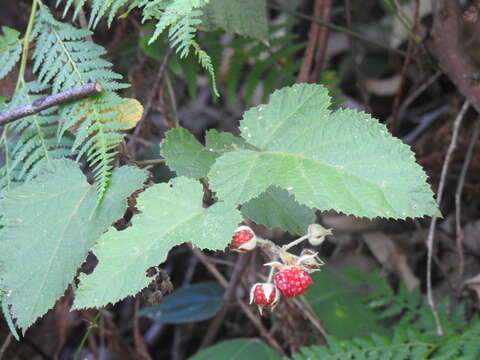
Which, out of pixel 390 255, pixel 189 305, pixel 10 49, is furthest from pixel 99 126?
pixel 390 255

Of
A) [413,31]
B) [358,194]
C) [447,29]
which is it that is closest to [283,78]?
[413,31]

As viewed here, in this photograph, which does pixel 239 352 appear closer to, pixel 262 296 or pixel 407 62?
pixel 262 296

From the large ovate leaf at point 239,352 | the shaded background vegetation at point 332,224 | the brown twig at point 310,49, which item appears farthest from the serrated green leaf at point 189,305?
the brown twig at point 310,49

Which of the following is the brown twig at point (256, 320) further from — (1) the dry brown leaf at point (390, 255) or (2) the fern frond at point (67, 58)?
(2) the fern frond at point (67, 58)

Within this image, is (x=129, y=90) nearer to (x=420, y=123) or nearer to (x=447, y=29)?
(x=447, y=29)

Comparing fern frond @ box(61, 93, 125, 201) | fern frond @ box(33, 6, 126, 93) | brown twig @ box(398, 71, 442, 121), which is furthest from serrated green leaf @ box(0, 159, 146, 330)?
brown twig @ box(398, 71, 442, 121)
